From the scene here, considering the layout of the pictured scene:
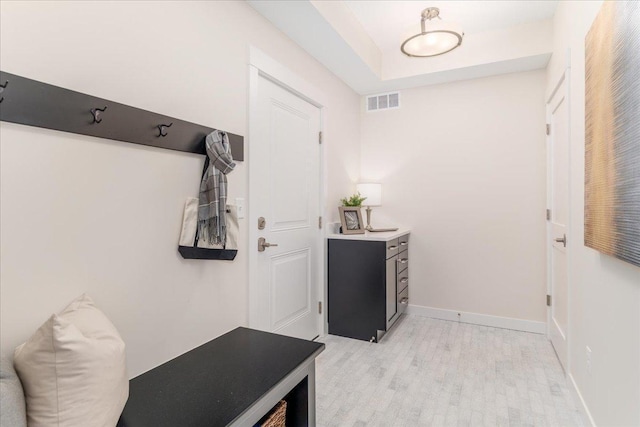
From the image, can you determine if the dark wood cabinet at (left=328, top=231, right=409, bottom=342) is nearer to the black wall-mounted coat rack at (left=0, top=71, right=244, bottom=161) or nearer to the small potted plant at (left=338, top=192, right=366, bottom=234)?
the small potted plant at (left=338, top=192, right=366, bottom=234)

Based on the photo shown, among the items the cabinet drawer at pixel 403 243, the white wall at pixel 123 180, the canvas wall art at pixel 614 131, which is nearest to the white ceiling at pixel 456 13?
the white wall at pixel 123 180

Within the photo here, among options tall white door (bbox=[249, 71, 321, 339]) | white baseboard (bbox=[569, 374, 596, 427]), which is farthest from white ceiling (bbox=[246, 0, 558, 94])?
white baseboard (bbox=[569, 374, 596, 427])

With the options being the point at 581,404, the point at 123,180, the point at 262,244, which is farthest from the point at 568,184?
the point at 123,180

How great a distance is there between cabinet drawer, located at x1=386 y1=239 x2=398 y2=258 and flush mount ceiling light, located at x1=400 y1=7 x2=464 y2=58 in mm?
1557

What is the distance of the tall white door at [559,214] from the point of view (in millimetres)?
2320

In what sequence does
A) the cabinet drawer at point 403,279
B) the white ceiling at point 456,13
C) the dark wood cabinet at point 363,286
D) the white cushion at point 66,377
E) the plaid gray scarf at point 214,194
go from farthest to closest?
the cabinet drawer at point 403,279 → the dark wood cabinet at point 363,286 → the white ceiling at point 456,13 → the plaid gray scarf at point 214,194 → the white cushion at point 66,377

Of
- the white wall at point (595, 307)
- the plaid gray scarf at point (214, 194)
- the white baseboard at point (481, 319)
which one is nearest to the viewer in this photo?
the white wall at point (595, 307)

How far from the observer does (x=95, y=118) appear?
1.27 metres

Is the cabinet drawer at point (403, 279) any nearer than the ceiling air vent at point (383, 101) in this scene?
Yes

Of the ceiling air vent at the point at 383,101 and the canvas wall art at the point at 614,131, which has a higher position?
the ceiling air vent at the point at 383,101

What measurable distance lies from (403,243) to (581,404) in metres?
1.87

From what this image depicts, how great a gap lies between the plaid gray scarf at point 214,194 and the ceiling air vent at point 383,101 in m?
2.55

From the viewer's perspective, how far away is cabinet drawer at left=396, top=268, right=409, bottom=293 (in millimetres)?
3293

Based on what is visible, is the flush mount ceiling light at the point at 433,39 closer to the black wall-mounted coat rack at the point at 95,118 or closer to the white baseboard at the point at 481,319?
the black wall-mounted coat rack at the point at 95,118
